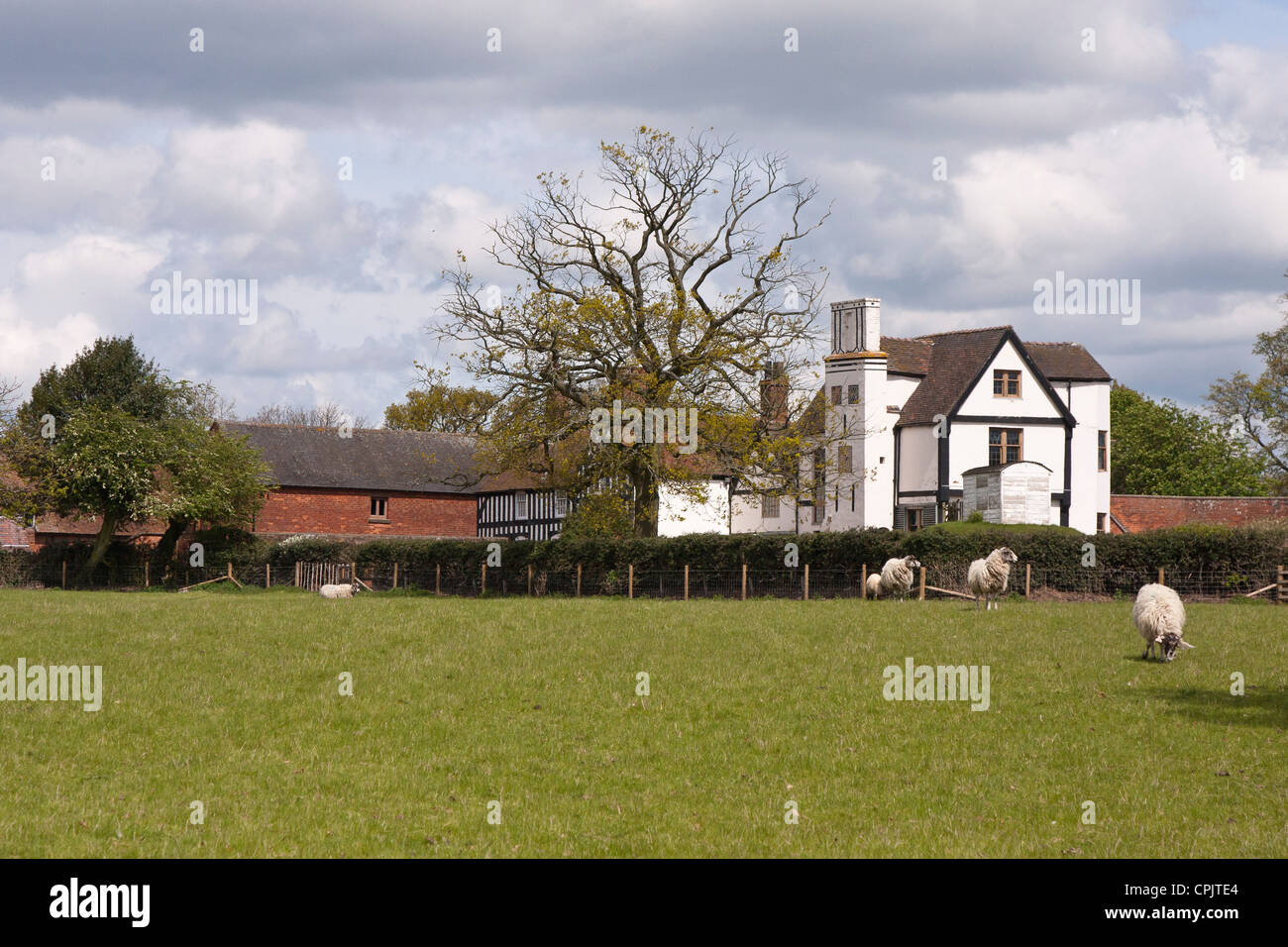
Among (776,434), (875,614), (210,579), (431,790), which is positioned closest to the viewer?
(431,790)

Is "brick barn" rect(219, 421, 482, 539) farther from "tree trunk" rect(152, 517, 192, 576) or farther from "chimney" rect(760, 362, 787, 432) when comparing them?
"chimney" rect(760, 362, 787, 432)

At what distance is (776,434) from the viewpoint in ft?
158

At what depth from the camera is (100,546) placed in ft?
191

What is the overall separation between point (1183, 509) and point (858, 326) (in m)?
22.4

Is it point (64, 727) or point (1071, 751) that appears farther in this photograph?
point (64, 727)

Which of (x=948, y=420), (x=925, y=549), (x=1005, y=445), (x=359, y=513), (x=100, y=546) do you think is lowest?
(x=100, y=546)

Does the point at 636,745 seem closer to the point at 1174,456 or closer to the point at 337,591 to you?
the point at 337,591

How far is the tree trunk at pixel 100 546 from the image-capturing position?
5753 cm

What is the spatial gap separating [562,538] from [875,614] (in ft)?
68.6

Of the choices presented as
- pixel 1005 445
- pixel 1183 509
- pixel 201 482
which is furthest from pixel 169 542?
pixel 1183 509

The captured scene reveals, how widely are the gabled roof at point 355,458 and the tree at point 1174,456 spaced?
157 ft

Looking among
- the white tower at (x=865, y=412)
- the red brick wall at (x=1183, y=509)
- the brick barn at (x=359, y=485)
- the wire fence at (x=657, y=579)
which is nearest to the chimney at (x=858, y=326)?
the white tower at (x=865, y=412)
